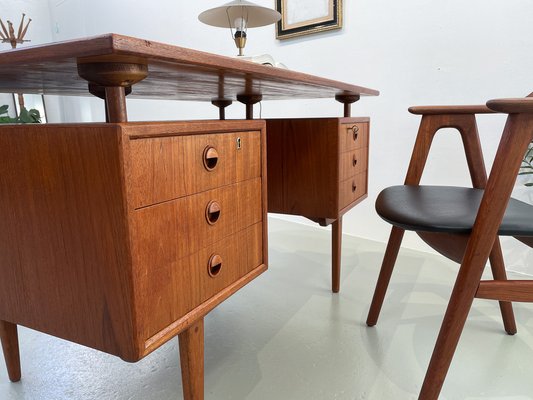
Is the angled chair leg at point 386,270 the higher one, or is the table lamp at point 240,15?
the table lamp at point 240,15

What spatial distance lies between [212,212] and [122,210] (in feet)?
0.68

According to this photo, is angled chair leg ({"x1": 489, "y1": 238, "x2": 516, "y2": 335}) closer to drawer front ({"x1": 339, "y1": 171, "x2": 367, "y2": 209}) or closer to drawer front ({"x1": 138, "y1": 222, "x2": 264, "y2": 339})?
drawer front ({"x1": 339, "y1": 171, "x2": 367, "y2": 209})

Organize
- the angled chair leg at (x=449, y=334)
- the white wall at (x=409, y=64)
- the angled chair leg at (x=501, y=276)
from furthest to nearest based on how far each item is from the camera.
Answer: the white wall at (x=409, y=64)
the angled chair leg at (x=501, y=276)
the angled chair leg at (x=449, y=334)

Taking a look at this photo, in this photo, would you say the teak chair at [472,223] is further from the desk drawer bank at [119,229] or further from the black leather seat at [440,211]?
the desk drawer bank at [119,229]

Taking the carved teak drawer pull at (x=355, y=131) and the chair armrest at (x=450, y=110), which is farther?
the carved teak drawer pull at (x=355, y=131)

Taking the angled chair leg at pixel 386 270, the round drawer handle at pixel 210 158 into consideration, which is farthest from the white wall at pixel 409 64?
the round drawer handle at pixel 210 158

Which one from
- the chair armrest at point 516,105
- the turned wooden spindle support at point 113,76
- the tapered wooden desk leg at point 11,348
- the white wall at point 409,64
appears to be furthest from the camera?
A: the white wall at point 409,64

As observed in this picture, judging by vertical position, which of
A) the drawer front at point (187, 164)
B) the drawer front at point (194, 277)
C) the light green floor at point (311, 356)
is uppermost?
the drawer front at point (187, 164)

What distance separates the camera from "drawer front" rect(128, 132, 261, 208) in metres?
0.58

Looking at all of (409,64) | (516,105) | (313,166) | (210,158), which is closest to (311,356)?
(313,166)

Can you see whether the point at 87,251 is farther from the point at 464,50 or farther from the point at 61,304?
the point at 464,50

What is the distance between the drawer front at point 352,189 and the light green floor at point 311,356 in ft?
1.33

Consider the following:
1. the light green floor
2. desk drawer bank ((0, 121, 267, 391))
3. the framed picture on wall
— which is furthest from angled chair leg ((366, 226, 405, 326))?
the framed picture on wall

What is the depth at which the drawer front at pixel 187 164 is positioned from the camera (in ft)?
1.91
